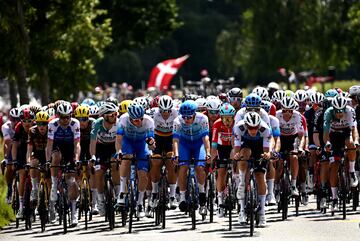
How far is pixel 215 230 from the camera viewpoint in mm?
18969

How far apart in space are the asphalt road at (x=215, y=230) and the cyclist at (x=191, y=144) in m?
0.57

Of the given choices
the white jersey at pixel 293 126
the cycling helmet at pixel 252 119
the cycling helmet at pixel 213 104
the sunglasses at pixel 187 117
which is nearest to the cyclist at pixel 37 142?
the sunglasses at pixel 187 117

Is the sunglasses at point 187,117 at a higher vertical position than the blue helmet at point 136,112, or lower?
lower

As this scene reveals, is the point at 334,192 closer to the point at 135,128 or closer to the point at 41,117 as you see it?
the point at 135,128

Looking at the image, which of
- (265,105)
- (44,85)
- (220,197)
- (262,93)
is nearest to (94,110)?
(262,93)

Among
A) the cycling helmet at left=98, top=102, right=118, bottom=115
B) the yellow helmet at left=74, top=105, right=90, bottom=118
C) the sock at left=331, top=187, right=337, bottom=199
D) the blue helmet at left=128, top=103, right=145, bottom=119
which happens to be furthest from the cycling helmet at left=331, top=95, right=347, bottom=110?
the yellow helmet at left=74, top=105, right=90, bottom=118

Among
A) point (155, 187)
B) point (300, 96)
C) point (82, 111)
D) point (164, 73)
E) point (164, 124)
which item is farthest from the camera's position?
point (164, 73)

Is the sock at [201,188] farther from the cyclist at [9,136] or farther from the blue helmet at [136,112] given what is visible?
the cyclist at [9,136]

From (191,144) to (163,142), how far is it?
176 cm

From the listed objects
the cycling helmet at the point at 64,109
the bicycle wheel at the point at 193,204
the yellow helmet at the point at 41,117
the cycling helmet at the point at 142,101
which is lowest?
the bicycle wheel at the point at 193,204

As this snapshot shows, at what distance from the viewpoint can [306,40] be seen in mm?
69438

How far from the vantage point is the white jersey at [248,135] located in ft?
60.7

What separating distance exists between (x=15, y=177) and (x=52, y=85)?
23302 millimetres

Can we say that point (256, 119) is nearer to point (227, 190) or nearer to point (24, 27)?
point (227, 190)
